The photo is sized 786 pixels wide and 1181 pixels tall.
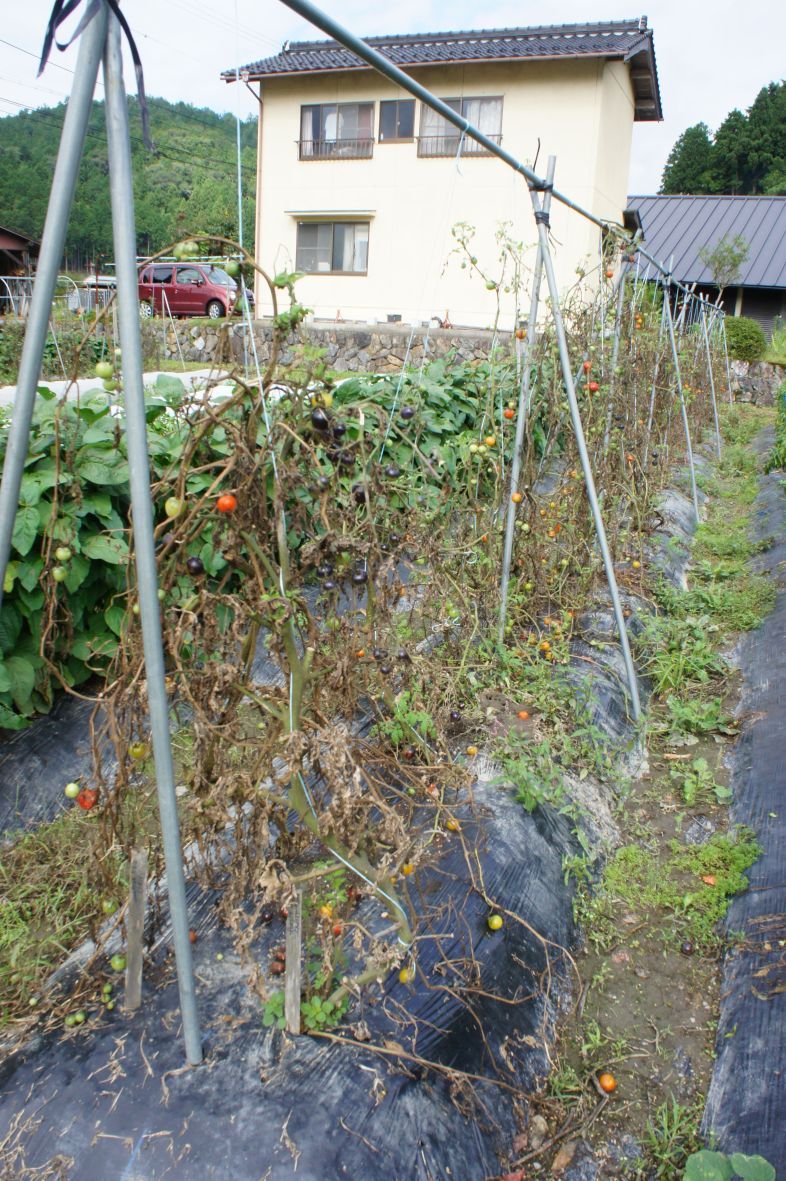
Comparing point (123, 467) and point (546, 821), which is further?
point (123, 467)

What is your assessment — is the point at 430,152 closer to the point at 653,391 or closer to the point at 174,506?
the point at 653,391

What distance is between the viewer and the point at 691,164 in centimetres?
3906

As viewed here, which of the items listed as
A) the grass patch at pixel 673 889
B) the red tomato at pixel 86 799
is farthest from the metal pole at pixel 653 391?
the red tomato at pixel 86 799

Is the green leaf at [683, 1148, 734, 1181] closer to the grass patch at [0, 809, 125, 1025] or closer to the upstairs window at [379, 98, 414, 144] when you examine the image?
the grass patch at [0, 809, 125, 1025]

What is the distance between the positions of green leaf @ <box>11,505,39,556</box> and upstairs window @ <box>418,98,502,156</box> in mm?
15329

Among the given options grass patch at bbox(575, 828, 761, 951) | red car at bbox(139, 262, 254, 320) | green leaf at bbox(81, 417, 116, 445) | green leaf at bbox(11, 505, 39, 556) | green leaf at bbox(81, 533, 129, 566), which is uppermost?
red car at bbox(139, 262, 254, 320)

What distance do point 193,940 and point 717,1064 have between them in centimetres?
128

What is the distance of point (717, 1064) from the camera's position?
2.03 metres

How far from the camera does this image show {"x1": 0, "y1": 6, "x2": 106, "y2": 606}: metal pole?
122 centimetres

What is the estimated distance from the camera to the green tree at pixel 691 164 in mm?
38625

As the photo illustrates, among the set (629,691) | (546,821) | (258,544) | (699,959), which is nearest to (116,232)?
(258,544)

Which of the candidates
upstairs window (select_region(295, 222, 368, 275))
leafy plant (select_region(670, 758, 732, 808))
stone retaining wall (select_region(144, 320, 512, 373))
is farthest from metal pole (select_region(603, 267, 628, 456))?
upstairs window (select_region(295, 222, 368, 275))

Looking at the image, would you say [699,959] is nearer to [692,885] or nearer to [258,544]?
[692,885]

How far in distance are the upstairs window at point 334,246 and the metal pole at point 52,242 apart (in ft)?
55.2
